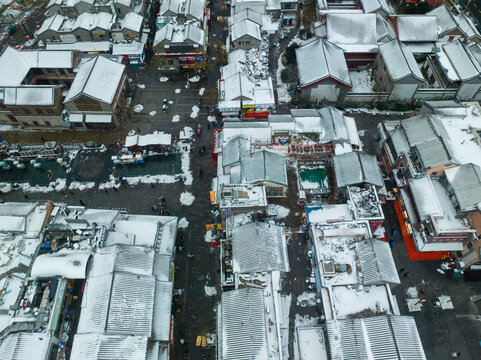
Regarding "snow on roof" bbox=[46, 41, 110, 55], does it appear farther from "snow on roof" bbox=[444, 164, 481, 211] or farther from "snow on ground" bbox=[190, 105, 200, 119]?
"snow on roof" bbox=[444, 164, 481, 211]

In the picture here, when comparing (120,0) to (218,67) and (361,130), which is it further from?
(361,130)

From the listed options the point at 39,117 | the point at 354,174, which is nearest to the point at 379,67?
the point at 354,174

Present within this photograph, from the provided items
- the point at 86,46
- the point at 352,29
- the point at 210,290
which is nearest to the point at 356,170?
the point at 210,290

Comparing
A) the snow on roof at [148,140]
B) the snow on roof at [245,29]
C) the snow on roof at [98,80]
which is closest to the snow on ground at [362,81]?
the snow on roof at [245,29]

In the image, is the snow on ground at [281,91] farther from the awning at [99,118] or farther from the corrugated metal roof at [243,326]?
the corrugated metal roof at [243,326]

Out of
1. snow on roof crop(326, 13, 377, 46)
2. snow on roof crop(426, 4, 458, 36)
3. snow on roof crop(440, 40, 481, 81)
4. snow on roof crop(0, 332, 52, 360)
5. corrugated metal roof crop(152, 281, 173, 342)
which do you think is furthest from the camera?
snow on roof crop(426, 4, 458, 36)

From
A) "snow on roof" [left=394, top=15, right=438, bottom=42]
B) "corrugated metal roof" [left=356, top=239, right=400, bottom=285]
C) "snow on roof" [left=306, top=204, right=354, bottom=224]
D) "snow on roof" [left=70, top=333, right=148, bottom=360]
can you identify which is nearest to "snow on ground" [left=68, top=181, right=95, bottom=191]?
"snow on roof" [left=70, top=333, right=148, bottom=360]
